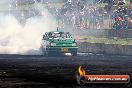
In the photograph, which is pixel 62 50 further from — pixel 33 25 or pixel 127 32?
pixel 33 25

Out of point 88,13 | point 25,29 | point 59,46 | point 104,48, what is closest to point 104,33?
point 104,48

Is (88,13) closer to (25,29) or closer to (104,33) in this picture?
(104,33)

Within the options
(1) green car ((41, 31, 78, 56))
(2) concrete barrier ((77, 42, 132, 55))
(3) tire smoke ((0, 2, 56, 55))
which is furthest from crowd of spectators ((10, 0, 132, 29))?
(1) green car ((41, 31, 78, 56))

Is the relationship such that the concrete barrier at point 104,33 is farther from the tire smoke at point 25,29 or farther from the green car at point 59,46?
the green car at point 59,46

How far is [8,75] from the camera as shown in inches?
672

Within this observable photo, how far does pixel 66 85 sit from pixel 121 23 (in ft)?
75.6

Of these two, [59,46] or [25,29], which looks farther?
[25,29]

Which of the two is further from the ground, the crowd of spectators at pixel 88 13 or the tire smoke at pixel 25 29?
the crowd of spectators at pixel 88 13

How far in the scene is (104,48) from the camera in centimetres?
3444

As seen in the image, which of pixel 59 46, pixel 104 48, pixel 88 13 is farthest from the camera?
pixel 88 13

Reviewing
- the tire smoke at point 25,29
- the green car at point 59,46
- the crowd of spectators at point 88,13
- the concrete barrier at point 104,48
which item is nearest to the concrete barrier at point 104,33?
the crowd of spectators at point 88,13

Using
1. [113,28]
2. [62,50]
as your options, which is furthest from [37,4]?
[62,50]

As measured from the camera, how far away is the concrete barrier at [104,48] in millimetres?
32719

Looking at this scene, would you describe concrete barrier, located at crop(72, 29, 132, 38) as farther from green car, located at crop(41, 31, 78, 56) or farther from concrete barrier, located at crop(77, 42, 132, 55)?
green car, located at crop(41, 31, 78, 56)
